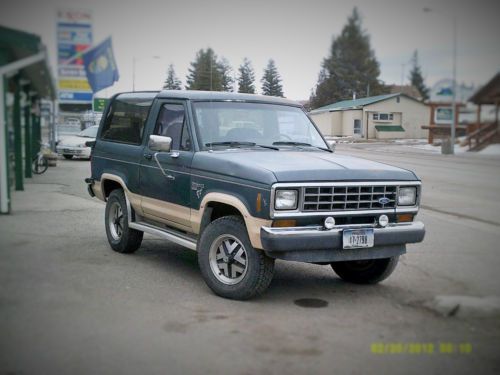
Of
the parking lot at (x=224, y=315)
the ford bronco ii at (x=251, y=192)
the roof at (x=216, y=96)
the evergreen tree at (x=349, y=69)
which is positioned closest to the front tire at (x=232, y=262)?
the ford bronco ii at (x=251, y=192)

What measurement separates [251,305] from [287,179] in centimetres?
118

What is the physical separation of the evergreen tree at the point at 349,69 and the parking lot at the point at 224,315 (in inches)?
72.9

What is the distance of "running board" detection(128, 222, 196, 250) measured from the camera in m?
6.15

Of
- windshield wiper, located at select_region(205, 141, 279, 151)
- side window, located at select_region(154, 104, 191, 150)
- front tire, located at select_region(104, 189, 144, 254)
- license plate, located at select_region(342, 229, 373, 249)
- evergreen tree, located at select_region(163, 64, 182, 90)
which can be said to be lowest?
front tire, located at select_region(104, 189, 144, 254)

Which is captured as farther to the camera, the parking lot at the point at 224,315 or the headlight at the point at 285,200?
the headlight at the point at 285,200

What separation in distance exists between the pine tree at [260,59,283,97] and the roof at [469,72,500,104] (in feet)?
6.50

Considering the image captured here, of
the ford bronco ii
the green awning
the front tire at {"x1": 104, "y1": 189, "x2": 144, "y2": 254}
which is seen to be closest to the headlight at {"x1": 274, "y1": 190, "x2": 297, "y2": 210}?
the ford bronco ii

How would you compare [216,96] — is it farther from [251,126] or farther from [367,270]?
[367,270]

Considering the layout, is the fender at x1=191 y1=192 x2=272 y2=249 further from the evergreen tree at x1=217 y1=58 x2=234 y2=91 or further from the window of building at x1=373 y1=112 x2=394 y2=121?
the window of building at x1=373 y1=112 x2=394 y2=121

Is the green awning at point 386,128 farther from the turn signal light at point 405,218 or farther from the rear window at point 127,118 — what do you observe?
the rear window at point 127,118

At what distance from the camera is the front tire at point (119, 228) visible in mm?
7309

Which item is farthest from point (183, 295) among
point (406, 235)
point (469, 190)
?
point (469, 190)
